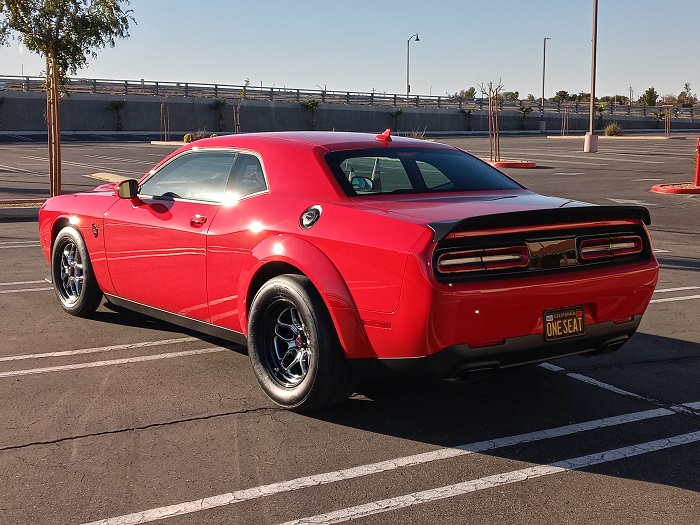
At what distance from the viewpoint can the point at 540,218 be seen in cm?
493

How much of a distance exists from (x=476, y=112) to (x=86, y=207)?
2498 inches

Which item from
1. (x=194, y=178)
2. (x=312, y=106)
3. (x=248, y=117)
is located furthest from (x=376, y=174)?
(x=312, y=106)

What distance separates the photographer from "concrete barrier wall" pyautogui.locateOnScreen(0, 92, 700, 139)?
53.3 m

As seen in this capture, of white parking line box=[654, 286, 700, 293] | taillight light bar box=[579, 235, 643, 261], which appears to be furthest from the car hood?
white parking line box=[654, 286, 700, 293]

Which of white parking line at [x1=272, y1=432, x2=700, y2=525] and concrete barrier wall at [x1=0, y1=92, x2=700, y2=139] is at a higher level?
concrete barrier wall at [x1=0, y1=92, x2=700, y2=139]

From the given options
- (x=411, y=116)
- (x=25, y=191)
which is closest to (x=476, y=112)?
(x=411, y=116)

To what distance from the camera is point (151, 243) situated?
6.61 m

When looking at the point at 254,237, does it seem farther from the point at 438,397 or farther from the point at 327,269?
the point at 438,397

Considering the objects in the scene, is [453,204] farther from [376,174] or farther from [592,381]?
[592,381]

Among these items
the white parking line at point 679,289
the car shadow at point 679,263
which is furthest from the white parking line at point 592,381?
the car shadow at point 679,263

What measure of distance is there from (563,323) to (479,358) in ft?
1.85

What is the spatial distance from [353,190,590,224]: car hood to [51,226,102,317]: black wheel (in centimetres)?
302

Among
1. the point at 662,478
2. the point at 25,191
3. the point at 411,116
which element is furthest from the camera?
the point at 411,116

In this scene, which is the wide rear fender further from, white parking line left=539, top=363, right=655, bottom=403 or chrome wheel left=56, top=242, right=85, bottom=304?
chrome wheel left=56, top=242, right=85, bottom=304
